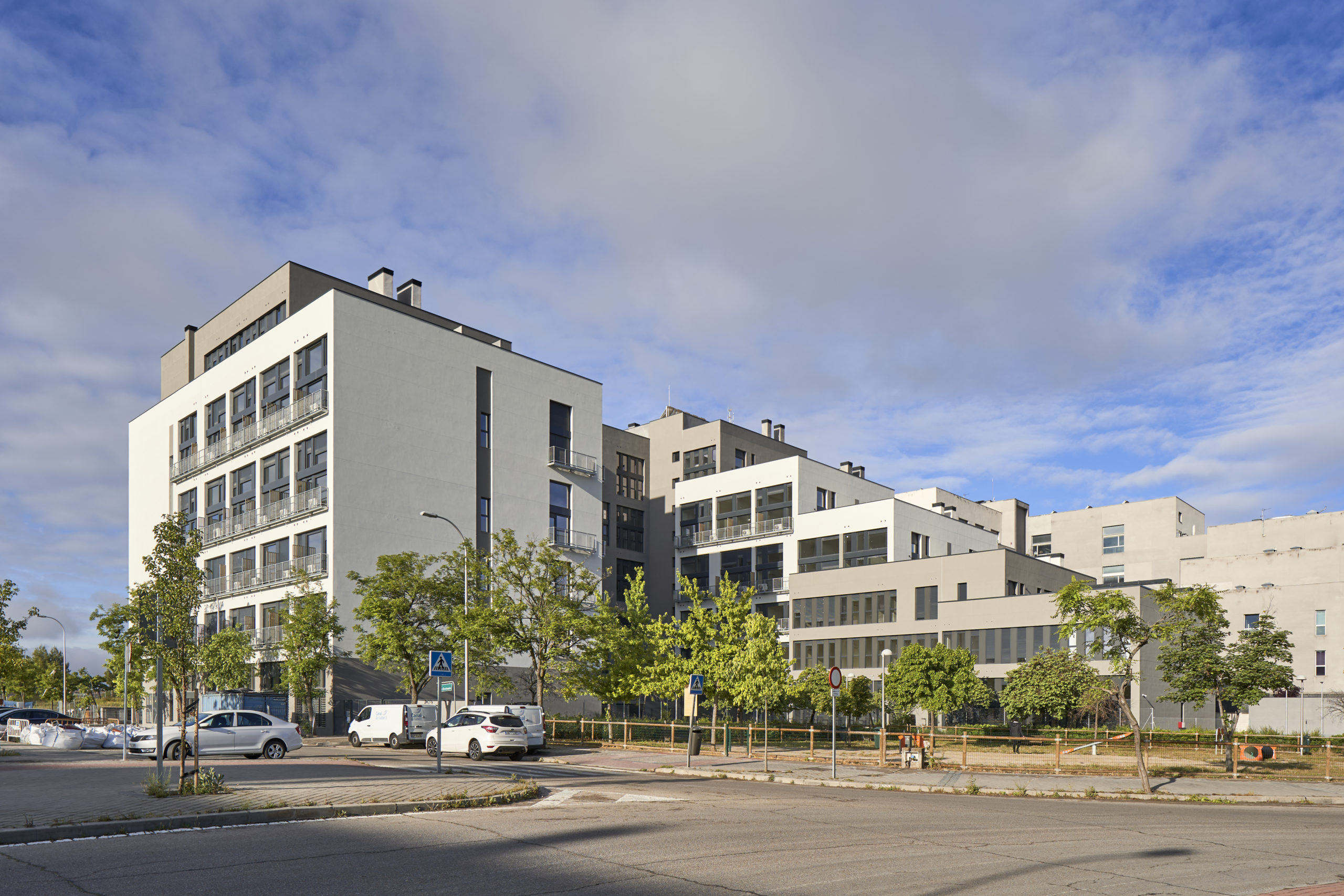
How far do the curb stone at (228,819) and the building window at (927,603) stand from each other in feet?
185

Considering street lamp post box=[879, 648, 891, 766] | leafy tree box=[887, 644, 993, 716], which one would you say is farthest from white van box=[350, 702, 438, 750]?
leafy tree box=[887, 644, 993, 716]

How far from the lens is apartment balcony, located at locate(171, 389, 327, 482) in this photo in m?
60.5

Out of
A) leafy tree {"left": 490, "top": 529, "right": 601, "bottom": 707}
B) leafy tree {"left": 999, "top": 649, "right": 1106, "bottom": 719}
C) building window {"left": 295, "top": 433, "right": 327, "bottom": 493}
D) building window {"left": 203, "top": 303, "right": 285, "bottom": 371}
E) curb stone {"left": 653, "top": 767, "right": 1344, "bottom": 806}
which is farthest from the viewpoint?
building window {"left": 203, "top": 303, "right": 285, "bottom": 371}

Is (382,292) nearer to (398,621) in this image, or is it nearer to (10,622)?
(398,621)

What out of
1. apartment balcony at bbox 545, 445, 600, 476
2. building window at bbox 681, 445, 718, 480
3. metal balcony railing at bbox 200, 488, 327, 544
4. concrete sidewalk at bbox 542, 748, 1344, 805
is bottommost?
concrete sidewalk at bbox 542, 748, 1344, 805

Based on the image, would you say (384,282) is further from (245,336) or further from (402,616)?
(402,616)

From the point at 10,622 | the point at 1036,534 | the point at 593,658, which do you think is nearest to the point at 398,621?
the point at 593,658

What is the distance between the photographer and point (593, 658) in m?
48.4

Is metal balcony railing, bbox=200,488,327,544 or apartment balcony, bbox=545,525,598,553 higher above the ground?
metal balcony railing, bbox=200,488,327,544

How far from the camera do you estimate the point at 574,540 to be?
73.3 metres

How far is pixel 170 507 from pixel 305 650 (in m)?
30.3

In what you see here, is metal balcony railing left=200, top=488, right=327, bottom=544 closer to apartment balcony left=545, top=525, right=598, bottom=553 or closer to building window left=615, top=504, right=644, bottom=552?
apartment balcony left=545, top=525, right=598, bottom=553

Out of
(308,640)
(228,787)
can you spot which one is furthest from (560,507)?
(228,787)

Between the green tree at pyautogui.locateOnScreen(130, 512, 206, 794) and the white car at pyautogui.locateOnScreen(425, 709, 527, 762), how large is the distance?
54.3ft
